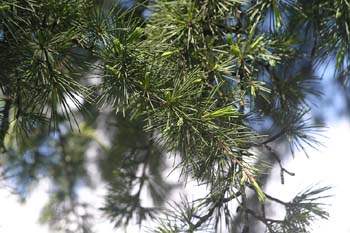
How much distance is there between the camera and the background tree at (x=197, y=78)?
1.90 ft

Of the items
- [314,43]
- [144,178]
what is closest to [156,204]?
[144,178]

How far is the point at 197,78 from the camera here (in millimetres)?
606

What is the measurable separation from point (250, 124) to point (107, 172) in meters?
0.43

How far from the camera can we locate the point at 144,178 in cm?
92

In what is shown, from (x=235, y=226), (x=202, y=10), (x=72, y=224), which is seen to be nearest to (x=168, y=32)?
(x=202, y=10)

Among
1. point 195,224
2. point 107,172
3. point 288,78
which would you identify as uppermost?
point 288,78

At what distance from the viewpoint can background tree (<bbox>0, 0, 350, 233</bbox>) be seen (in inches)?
22.8

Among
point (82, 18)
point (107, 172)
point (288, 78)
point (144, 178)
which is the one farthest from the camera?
point (107, 172)

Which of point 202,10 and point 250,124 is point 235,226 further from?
point 202,10

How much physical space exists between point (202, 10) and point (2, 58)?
257 millimetres

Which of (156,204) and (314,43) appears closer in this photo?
(314,43)

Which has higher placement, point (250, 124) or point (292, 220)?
point (250, 124)

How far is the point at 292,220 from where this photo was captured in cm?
64

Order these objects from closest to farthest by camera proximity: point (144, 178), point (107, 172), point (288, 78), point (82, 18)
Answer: point (82, 18)
point (288, 78)
point (144, 178)
point (107, 172)
